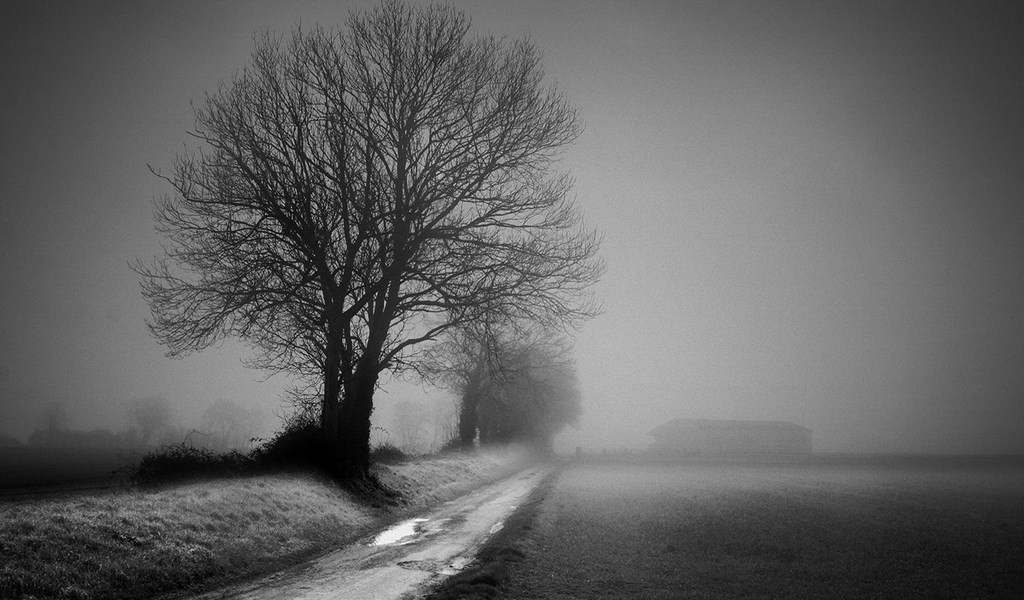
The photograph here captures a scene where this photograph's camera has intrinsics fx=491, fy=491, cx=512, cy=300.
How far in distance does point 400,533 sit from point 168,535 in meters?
6.32

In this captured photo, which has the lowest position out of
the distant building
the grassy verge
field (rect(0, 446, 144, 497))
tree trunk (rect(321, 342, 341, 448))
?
the distant building

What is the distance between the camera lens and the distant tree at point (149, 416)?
106 m

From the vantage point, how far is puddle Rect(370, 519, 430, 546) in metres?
12.9

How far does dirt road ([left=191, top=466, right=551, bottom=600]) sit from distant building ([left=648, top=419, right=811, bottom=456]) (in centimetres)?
11674

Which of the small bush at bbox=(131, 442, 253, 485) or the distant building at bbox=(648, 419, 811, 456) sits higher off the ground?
the small bush at bbox=(131, 442, 253, 485)

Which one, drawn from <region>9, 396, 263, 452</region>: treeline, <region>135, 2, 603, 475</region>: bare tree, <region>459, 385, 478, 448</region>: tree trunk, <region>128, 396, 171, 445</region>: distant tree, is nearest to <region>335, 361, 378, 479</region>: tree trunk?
<region>135, 2, 603, 475</region>: bare tree

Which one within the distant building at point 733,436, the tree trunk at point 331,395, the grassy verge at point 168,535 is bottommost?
the distant building at point 733,436

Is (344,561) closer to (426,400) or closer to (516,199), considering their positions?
(516,199)

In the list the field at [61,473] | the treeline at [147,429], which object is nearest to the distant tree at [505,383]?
the field at [61,473]

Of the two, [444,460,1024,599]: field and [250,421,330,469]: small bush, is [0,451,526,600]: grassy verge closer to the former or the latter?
[250,421,330,469]: small bush

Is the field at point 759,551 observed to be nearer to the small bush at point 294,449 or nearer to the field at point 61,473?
the small bush at point 294,449

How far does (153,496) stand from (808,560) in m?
14.8

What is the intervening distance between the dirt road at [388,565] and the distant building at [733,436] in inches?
4596

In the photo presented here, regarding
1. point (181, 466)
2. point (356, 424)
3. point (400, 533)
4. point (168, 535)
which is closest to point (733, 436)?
point (356, 424)
